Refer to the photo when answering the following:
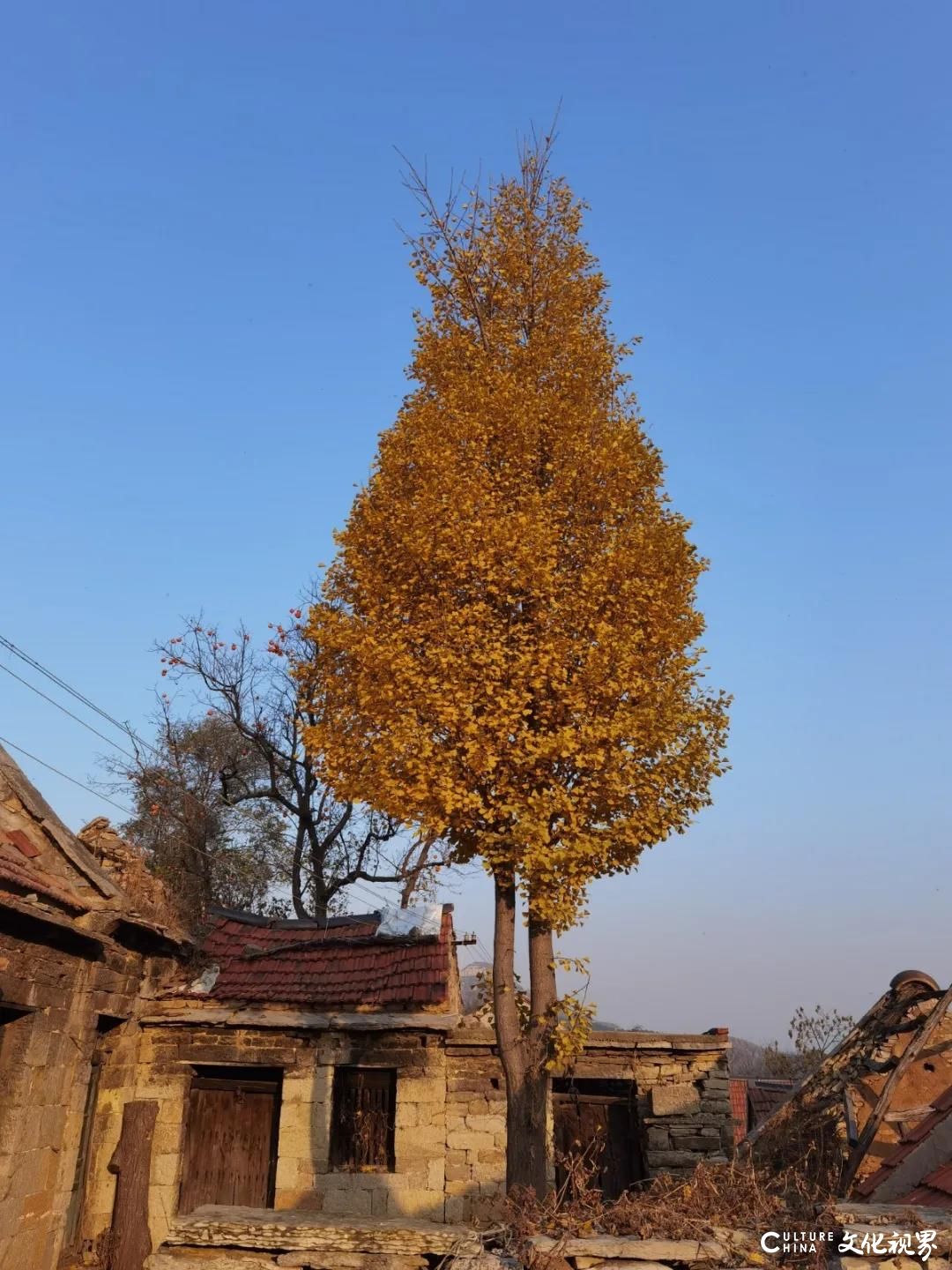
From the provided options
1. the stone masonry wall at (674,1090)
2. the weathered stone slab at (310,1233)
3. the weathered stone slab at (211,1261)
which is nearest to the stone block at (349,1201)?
the stone masonry wall at (674,1090)

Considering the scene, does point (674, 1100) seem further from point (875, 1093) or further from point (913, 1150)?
point (913, 1150)

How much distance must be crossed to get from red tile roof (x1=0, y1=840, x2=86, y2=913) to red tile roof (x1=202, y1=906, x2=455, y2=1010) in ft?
10.4

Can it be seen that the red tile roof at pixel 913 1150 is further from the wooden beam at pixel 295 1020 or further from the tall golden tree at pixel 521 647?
the wooden beam at pixel 295 1020

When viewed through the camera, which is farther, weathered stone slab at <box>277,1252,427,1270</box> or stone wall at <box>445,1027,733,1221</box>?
stone wall at <box>445,1027,733,1221</box>

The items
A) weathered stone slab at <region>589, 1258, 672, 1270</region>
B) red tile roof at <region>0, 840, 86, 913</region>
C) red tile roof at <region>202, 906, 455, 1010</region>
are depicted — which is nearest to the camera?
weathered stone slab at <region>589, 1258, 672, 1270</region>

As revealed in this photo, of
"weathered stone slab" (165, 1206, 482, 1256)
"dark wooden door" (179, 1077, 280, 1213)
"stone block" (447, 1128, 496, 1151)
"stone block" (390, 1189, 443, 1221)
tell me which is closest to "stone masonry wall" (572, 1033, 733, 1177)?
"stone block" (447, 1128, 496, 1151)

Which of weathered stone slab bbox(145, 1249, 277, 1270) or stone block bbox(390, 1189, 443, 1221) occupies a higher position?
weathered stone slab bbox(145, 1249, 277, 1270)

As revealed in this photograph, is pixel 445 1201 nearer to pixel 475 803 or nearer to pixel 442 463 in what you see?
pixel 475 803

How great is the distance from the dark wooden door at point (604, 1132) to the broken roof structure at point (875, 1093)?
179 centimetres

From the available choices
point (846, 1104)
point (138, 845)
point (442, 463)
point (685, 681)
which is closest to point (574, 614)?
point (685, 681)

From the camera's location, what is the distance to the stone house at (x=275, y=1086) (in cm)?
1202

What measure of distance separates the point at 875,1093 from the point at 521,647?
6.14m

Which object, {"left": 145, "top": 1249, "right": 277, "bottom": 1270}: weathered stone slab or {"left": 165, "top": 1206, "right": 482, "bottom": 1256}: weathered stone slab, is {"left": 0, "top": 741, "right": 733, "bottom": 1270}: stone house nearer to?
{"left": 165, "top": 1206, "right": 482, "bottom": 1256}: weathered stone slab

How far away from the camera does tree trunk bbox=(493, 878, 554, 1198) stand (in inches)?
339
